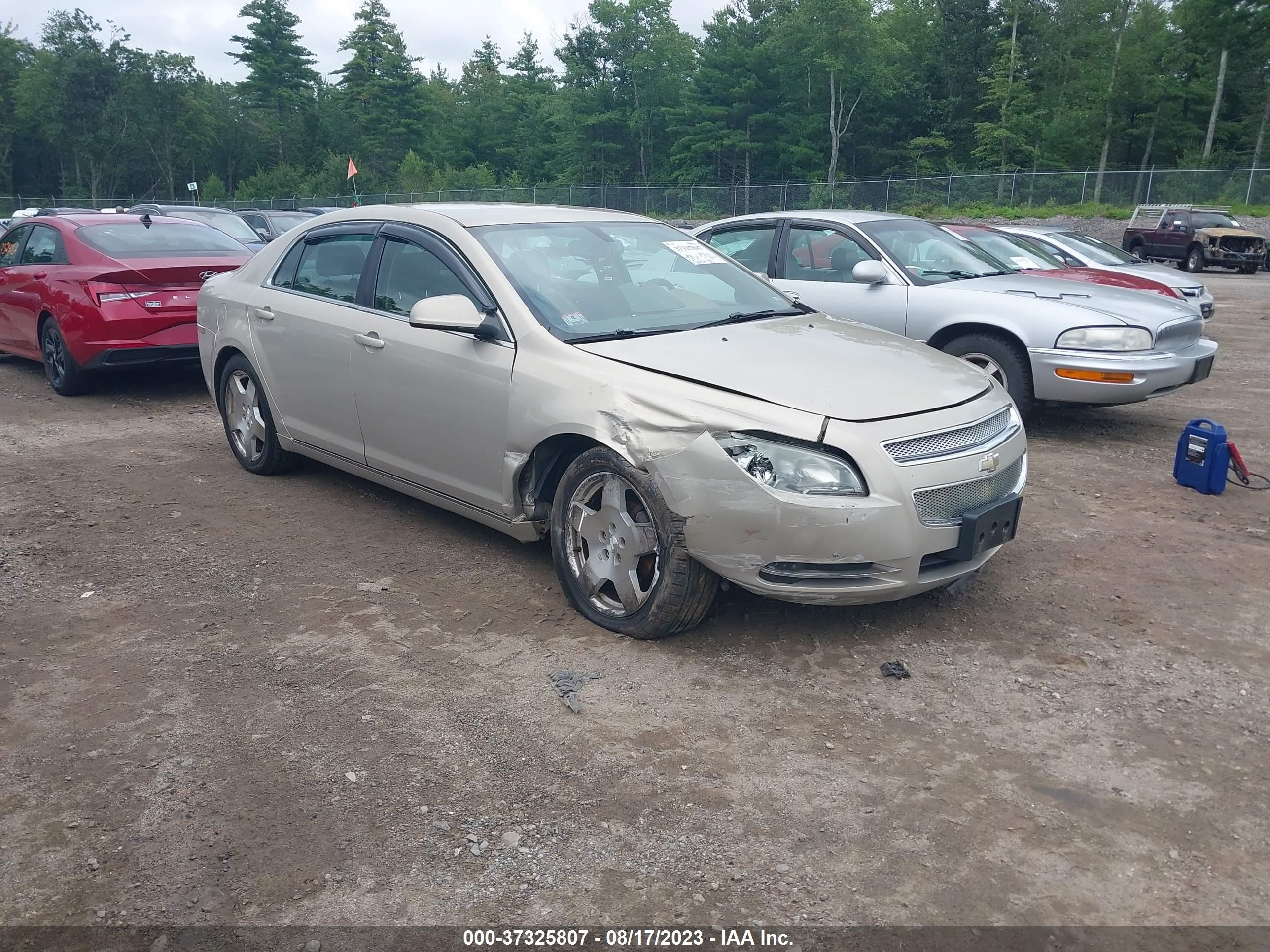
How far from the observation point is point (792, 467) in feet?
12.1

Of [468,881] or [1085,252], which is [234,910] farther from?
[1085,252]

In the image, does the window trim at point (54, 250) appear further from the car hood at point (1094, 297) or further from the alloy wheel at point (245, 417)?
the car hood at point (1094, 297)

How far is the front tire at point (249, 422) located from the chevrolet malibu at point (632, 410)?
9.2 inches

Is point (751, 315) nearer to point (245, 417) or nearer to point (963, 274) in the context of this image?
point (245, 417)

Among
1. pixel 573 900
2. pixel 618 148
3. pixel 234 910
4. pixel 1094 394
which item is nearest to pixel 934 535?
pixel 573 900

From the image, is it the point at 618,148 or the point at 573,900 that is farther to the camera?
the point at 618,148

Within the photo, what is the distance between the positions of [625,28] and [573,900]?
6409 cm

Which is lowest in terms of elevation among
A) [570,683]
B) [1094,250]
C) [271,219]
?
[570,683]

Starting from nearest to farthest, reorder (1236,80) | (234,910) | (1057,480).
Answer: (234,910) → (1057,480) → (1236,80)

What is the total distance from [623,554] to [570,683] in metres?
0.58

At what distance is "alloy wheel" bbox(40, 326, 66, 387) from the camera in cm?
905

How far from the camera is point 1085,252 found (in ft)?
45.9

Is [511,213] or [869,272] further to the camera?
[869,272]

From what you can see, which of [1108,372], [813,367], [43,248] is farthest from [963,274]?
[43,248]
